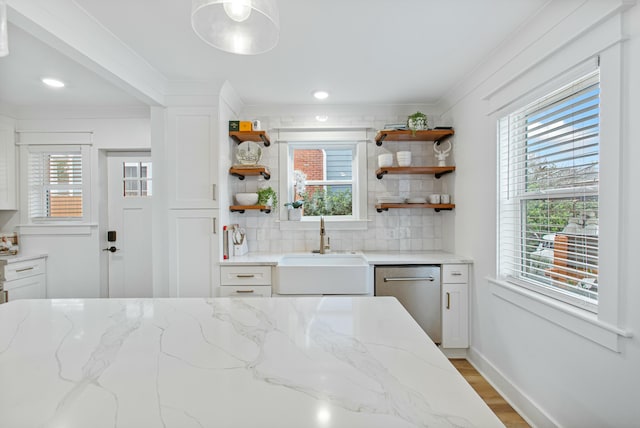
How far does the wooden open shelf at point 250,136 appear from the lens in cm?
293

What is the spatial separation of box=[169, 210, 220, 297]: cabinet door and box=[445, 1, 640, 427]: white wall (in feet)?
7.44

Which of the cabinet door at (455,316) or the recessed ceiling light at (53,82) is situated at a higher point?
the recessed ceiling light at (53,82)

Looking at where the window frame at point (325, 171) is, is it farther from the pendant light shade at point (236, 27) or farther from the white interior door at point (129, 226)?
the pendant light shade at point (236, 27)

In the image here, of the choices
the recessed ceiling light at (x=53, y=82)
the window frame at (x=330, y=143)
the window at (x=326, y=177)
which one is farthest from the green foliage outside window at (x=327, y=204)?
the recessed ceiling light at (x=53, y=82)

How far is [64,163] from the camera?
3.52 m

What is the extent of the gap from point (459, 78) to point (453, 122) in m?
0.45

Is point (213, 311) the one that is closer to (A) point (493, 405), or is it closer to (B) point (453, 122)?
(A) point (493, 405)

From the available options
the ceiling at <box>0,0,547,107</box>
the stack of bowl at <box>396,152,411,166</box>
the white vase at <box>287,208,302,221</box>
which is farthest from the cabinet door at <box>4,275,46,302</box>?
the stack of bowl at <box>396,152,411,166</box>

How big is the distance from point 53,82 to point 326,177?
2652 mm

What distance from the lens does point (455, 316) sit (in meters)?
2.67

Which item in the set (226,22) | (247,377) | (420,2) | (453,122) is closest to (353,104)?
(453,122)

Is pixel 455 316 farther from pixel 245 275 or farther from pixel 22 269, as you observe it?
pixel 22 269

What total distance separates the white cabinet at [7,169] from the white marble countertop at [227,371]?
3.21m

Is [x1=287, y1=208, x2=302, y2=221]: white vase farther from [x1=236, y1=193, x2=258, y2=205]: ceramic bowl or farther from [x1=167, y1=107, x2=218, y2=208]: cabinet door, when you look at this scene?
[x1=167, y1=107, x2=218, y2=208]: cabinet door
